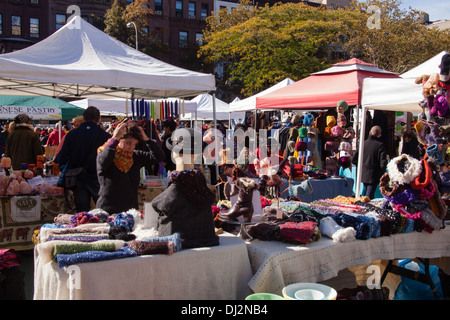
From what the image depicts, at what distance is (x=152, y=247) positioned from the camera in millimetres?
2172

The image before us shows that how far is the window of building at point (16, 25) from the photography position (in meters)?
29.0

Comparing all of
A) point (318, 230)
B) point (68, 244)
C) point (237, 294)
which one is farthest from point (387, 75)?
point (68, 244)

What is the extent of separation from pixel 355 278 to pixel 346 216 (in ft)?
1.78

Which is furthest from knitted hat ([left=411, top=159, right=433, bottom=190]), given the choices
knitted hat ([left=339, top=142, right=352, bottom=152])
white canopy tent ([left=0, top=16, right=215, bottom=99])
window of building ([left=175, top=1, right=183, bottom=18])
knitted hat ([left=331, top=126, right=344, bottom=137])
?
window of building ([left=175, top=1, right=183, bottom=18])

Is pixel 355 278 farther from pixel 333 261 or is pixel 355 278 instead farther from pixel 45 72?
pixel 45 72

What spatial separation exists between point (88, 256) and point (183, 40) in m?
33.3

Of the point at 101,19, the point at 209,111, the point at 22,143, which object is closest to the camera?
the point at 22,143

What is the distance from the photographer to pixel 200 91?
219 inches

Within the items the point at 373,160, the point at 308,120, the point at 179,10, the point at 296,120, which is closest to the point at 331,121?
the point at 308,120

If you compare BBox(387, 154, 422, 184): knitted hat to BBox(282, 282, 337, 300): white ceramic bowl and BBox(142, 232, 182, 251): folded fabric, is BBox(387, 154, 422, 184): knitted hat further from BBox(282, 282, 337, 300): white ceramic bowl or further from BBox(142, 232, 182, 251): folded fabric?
BBox(142, 232, 182, 251): folded fabric

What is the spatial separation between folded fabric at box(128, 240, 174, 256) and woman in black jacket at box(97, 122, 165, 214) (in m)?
1.10

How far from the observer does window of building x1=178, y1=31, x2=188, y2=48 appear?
110ft

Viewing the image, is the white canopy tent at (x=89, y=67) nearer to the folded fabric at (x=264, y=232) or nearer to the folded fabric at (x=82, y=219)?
Result: the folded fabric at (x=82, y=219)

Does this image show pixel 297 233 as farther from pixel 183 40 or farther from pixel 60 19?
pixel 183 40
